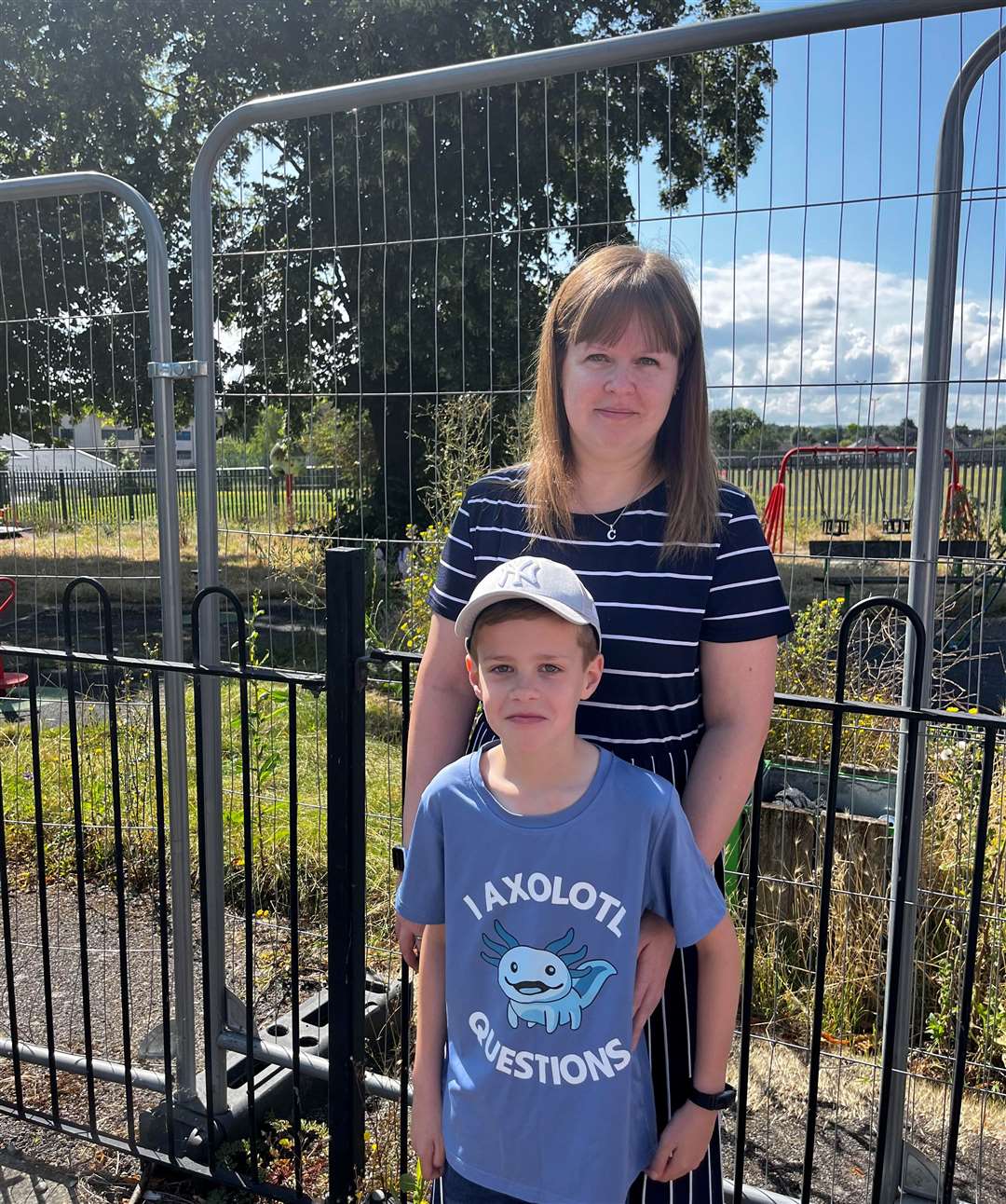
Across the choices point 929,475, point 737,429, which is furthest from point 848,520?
point 929,475

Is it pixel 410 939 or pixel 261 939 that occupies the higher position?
pixel 410 939

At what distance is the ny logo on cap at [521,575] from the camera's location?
1.45 metres

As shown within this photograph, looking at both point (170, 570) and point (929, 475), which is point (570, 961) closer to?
point (929, 475)

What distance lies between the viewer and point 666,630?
5.24ft

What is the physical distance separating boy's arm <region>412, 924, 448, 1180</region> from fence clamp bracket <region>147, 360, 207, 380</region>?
1.70m

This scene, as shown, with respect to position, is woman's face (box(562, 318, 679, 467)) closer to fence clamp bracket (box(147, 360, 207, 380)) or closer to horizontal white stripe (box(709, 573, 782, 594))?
horizontal white stripe (box(709, 573, 782, 594))

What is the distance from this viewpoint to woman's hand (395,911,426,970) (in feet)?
5.85

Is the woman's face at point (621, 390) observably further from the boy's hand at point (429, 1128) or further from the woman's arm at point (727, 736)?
the boy's hand at point (429, 1128)

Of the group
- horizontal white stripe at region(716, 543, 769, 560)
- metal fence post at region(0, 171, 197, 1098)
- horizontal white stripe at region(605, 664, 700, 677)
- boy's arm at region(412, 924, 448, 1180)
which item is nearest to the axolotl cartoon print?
boy's arm at region(412, 924, 448, 1180)

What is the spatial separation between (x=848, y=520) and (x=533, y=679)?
1.96m

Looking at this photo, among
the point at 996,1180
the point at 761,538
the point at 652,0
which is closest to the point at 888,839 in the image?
the point at 996,1180

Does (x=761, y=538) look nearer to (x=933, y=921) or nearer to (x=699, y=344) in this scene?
(x=699, y=344)

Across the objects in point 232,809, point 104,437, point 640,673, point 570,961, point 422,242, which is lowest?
point 232,809

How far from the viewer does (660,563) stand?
1.61m
